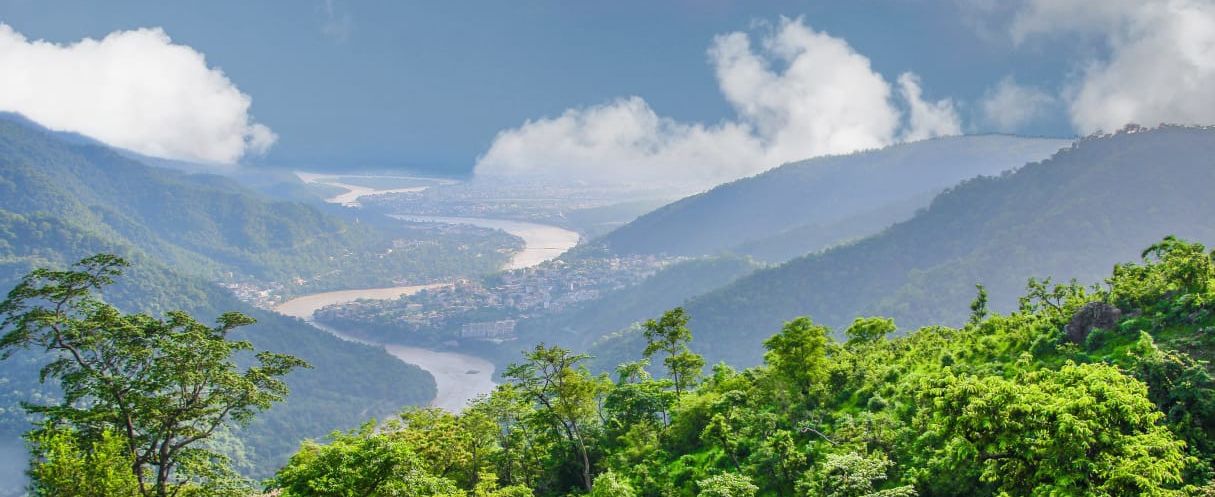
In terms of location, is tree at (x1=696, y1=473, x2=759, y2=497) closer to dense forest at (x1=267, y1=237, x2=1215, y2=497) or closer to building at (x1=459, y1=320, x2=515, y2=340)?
dense forest at (x1=267, y1=237, x2=1215, y2=497)

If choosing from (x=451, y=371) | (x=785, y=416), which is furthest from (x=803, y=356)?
(x=451, y=371)

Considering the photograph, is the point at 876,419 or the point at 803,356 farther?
the point at 803,356

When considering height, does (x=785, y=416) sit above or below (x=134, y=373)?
below

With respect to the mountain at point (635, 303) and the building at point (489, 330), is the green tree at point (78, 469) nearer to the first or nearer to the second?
the mountain at point (635, 303)

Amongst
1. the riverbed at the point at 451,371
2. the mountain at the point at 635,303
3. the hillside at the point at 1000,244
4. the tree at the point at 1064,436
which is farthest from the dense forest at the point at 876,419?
the mountain at the point at 635,303

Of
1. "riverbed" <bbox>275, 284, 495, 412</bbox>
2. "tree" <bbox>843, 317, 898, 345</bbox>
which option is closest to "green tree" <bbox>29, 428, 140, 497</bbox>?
Result: "tree" <bbox>843, 317, 898, 345</bbox>

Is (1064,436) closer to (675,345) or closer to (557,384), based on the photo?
(557,384)
